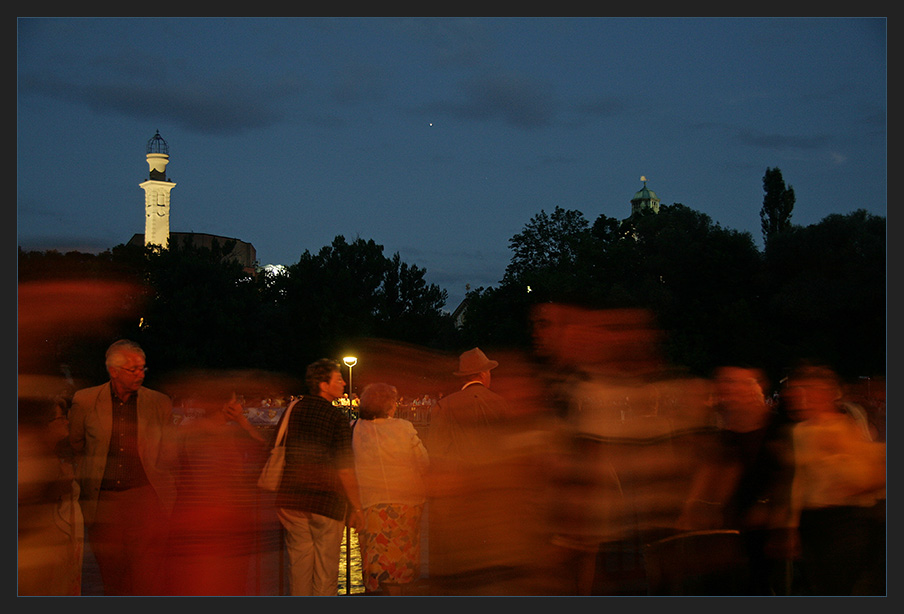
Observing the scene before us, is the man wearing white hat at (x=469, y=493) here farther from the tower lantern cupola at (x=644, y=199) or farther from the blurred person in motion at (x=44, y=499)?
the tower lantern cupola at (x=644, y=199)

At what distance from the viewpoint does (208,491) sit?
17.5 ft

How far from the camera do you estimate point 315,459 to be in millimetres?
5094

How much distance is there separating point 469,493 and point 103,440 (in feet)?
7.39

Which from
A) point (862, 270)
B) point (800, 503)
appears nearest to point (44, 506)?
point (800, 503)

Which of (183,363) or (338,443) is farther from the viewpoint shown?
(183,363)

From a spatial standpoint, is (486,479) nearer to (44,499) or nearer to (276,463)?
(276,463)

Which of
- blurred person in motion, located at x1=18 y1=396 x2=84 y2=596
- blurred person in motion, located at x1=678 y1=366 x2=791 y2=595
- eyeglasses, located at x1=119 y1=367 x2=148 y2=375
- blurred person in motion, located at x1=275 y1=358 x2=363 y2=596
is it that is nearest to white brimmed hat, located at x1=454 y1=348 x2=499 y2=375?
blurred person in motion, located at x1=275 y1=358 x2=363 y2=596

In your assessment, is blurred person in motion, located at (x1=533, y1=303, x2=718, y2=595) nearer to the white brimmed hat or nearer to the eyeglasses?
the white brimmed hat

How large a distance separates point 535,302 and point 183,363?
658 inches

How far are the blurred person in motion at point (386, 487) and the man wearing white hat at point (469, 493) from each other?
173mm

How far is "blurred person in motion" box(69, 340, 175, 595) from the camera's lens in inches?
192

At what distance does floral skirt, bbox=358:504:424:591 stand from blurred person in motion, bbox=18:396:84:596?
5.90 ft

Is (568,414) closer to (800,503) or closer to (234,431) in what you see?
(800,503)

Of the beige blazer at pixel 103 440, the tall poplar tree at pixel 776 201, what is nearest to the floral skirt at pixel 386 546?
the beige blazer at pixel 103 440
